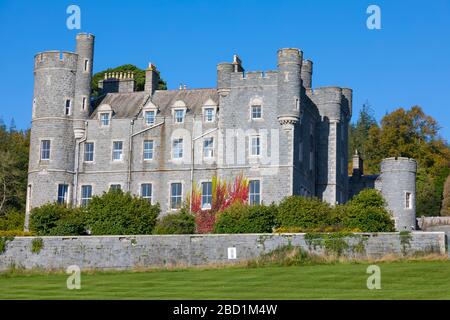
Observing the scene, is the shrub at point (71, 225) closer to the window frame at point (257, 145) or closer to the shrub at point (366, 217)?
the window frame at point (257, 145)

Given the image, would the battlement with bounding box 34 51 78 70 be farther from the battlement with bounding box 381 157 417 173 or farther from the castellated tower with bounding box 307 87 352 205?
the battlement with bounding box 381 157 417 173

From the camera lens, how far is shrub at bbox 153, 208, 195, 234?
52500 mm

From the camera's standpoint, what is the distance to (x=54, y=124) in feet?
198

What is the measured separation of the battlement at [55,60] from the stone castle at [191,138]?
0.19ft

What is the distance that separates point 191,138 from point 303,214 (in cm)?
1096

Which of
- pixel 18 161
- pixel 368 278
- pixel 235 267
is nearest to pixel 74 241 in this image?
pixel 235 267

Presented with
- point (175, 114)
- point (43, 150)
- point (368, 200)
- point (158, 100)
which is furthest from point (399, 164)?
point (43, 150)

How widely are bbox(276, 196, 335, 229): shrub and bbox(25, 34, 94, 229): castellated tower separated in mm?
14804

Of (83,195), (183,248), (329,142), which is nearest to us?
(183,248)

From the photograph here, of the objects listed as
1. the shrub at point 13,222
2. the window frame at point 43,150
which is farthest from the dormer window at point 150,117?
the shrub at point 13,222

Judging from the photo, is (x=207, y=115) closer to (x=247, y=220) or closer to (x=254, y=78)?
(x=254, y=78)

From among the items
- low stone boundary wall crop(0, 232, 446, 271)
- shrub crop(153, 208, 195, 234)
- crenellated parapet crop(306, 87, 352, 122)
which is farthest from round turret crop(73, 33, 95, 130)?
crenellated parapet crop(306, 87, 352, 122)
